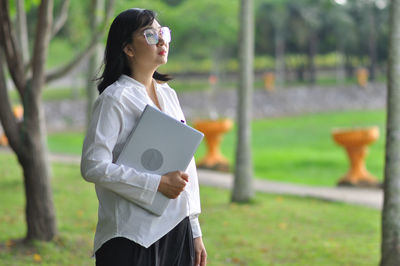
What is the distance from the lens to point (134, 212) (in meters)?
2.39

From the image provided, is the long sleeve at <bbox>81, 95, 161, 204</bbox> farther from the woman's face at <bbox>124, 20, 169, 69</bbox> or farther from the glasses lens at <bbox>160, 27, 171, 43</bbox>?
the glasses lens at <bbox>160, 27, 171, 43</bbox>

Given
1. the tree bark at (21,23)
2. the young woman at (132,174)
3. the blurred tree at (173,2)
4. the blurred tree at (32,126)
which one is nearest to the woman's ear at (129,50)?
the young woman at (132,174)

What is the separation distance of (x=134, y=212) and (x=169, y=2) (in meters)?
47.1

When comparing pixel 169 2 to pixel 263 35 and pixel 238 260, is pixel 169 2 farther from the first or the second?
pixel 238 260

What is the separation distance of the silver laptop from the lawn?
12.6 metres

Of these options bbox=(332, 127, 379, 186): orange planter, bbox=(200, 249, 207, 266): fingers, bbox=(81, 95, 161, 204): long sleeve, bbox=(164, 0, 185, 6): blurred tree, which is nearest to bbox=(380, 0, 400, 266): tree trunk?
bbox=(200, 249, 207, 266): fingers

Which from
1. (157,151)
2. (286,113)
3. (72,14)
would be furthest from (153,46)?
(286,113)

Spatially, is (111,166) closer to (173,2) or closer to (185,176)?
(185,176)

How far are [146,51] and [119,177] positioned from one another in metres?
0.53

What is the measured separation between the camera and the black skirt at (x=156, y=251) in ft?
7.84

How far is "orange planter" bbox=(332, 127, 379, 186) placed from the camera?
514 inches

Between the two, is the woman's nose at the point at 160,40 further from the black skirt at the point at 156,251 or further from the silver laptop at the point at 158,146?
the black skirt at the point at 156,251

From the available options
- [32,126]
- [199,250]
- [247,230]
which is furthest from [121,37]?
[247,230]

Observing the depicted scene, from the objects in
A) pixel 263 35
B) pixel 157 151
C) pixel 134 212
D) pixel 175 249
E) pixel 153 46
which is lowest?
pixel 263 35
